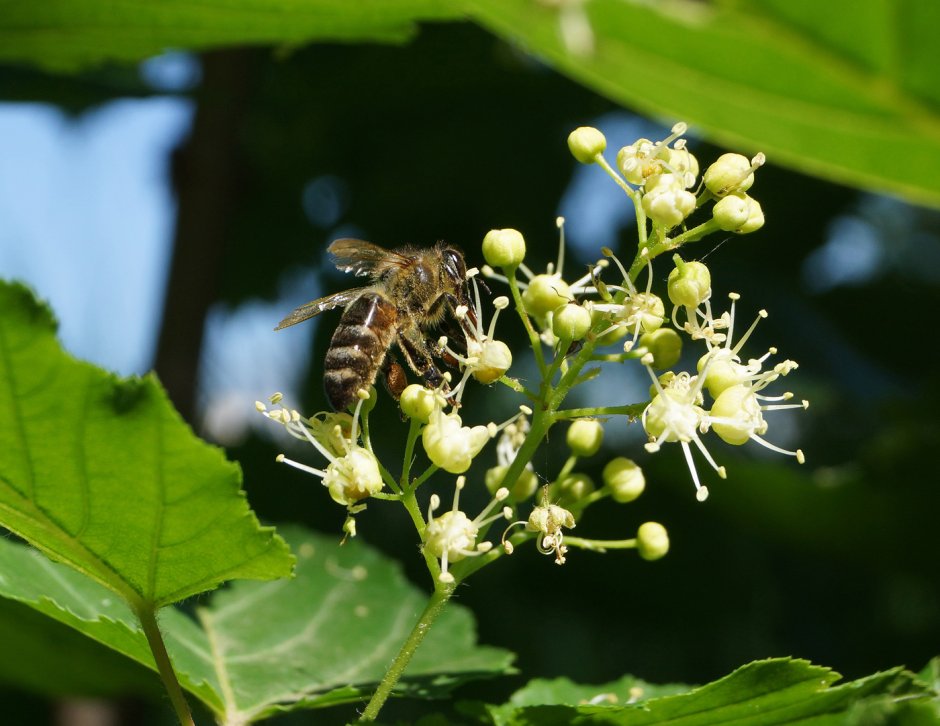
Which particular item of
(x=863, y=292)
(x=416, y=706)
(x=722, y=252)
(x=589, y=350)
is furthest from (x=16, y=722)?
(x=863, y=292)

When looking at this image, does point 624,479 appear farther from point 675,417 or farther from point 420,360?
point 420,360

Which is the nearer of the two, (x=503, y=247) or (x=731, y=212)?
(x=731, y=212)

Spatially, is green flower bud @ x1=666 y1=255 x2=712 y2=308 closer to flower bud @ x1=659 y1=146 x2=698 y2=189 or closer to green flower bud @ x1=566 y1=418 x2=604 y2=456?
flower bud @ x1=659 y1=146 x2=698 y2=189

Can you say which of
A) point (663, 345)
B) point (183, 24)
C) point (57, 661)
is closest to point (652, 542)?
point (663, 345)

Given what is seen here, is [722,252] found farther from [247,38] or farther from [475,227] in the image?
[247,38]

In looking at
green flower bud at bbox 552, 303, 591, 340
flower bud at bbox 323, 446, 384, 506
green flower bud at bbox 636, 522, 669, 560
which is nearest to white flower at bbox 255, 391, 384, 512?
flower bud at bbox 323, 446, 384, 506

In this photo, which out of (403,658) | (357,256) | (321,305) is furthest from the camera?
(357,256)
